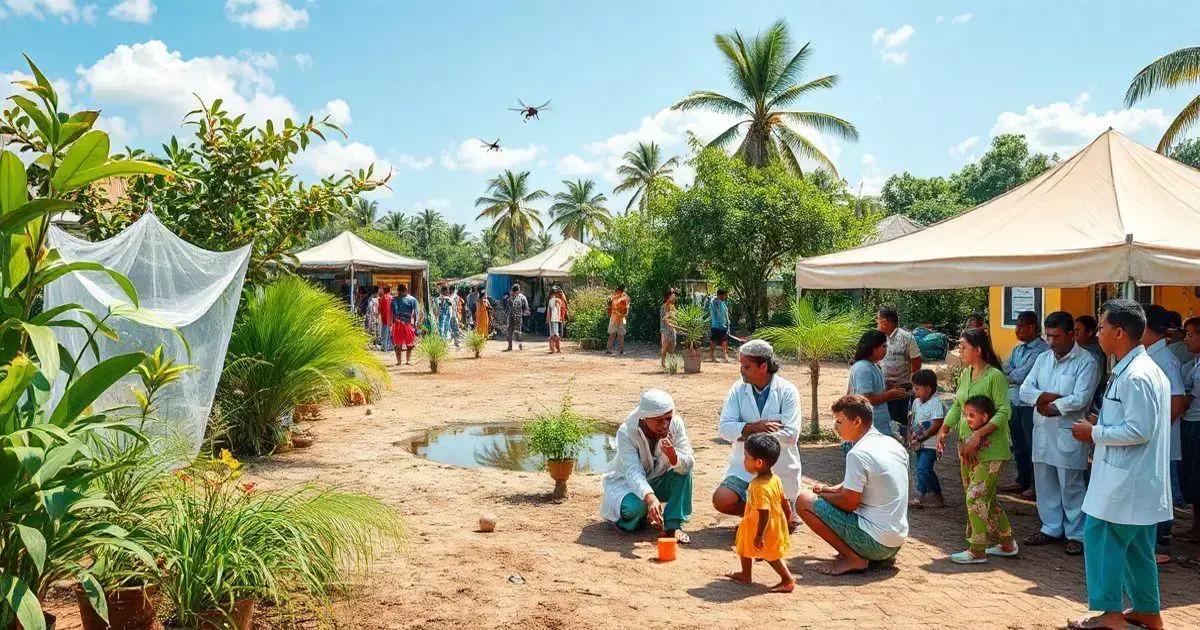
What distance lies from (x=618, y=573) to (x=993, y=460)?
95.9 inches

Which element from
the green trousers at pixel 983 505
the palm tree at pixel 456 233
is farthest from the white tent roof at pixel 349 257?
the palm tree at pixel 456 233

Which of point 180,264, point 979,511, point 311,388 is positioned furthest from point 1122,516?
point 311,388

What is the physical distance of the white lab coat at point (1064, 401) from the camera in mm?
5512

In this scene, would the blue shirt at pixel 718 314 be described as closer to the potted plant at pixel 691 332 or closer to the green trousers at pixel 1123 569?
the potted plant at pixel 691 332

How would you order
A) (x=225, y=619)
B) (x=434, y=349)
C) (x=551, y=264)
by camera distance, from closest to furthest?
1. (x=225, y=619)
2. (x=434, y=349)
3. (x=551, y=264)

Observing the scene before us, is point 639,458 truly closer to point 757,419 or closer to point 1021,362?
point 757,419

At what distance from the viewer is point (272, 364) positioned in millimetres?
8539

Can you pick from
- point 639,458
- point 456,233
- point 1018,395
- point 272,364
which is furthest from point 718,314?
point 456,233

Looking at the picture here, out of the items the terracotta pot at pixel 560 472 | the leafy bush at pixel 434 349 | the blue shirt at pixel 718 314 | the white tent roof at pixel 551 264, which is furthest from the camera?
the white tent roof at pixel 551 264

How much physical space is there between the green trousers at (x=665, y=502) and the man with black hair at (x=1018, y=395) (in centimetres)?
272

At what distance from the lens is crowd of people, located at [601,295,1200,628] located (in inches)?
163

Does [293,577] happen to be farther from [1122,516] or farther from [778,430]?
[1122,516]

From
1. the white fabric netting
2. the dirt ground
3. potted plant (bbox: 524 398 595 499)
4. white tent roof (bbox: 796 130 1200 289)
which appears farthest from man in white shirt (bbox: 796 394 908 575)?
the white fabric netting

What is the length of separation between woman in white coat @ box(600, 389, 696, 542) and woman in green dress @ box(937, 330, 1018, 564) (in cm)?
176
